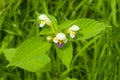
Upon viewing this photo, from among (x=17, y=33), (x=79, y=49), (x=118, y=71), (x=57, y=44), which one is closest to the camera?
(x=57, y=44)

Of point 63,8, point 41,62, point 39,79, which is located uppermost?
point 63,8

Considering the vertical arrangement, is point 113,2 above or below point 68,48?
→ above

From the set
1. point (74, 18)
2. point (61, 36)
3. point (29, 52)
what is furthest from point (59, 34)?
point (74, 18)

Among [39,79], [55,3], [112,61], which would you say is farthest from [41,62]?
[55,3]

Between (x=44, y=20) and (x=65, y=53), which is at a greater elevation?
(x=44, y=20)

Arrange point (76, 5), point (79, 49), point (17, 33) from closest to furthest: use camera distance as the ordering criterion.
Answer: point (79, 49) → point (17, 33) → point (76, 5)

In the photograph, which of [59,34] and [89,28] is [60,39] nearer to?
[59,34]

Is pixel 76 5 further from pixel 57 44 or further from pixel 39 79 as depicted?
pixel 57 44

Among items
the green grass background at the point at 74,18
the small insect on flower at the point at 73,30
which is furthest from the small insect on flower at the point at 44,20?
the green grass background at the point at 74,18
